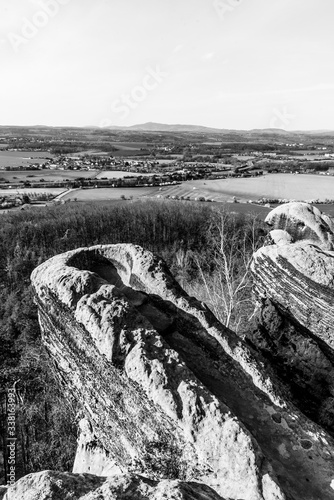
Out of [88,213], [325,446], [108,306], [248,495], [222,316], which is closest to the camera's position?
[248,495]

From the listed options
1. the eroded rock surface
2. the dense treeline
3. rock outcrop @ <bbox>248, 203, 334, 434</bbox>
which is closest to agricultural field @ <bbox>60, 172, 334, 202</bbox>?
the dense treeline

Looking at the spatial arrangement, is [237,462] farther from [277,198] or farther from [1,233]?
[277,198]

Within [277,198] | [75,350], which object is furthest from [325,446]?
[277,198]

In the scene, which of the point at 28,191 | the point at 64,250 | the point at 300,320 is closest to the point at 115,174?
the point at 28,191

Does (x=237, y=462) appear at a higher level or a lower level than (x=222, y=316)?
higher

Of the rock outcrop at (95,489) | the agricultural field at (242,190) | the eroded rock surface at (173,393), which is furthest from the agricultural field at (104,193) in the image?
the rock outcrop at (95,489)

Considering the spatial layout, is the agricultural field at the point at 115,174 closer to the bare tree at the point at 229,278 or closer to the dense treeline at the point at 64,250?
the dense treeline at the point at 64,250

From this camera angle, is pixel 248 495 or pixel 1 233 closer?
pixel 248 495

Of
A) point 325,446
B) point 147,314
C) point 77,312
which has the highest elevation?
point 77,312

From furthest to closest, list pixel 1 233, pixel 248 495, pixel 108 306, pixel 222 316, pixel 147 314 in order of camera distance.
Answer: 1. pixel 1 233
2. pixel 222 316
3. pixel 147 314
4. pixel 108 306
5. pixel 248 495
